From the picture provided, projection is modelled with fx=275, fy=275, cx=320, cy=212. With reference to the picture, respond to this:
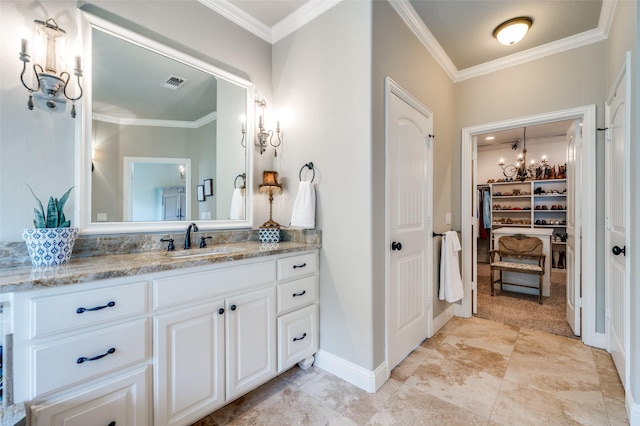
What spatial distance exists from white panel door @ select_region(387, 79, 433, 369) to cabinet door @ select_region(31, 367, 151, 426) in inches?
58.4

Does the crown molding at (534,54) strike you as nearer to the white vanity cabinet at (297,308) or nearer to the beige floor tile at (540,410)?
the white vanity cabinet at (297,308)

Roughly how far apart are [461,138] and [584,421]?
2534 millimetres

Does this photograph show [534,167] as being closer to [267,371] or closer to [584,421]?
[584,421]

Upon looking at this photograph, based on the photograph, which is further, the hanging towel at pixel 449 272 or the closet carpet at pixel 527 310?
the closet carpet at pixel 527 310

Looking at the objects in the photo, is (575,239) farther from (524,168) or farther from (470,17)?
(524,168)

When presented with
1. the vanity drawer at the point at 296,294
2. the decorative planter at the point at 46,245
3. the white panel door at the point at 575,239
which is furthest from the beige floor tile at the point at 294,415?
the white panel door at the point at 575,239

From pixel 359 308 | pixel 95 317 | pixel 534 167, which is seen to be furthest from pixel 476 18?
pixel 534 167

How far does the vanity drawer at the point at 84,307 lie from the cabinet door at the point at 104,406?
26 centimetres

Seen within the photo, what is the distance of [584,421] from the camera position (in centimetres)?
153

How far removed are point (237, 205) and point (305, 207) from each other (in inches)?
23.4

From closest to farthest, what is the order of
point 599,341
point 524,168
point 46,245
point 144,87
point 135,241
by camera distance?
point 46,245 → point 135,241 → point 144,87 → point 599,341 → point 524,168

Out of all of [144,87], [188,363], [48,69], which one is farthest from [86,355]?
[144,87]

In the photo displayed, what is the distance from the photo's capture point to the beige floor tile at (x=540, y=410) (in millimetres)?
1536

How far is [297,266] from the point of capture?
1907 mm
